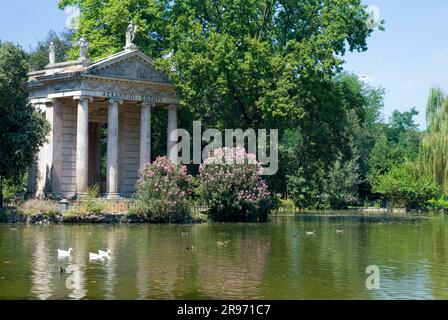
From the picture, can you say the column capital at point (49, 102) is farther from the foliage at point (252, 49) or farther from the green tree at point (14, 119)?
the foliage at point (252, 49)

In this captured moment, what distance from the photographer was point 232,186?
42156 mm

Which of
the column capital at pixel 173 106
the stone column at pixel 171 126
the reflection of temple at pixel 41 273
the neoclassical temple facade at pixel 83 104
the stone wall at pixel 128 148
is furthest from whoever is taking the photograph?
the stone wall at pixel 128 148

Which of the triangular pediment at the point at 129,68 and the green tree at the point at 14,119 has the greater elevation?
the triangular pediment at the point at 129,68

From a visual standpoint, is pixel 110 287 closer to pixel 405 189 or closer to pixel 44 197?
pixel 44 197

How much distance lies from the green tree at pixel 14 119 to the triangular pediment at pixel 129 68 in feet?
17.2

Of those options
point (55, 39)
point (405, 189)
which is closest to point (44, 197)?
point (405, 189)

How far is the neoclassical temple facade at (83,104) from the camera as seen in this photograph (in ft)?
153

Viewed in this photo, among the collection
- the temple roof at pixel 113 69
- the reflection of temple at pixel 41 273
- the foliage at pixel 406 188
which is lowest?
the reflection of temple at pixel 41 273

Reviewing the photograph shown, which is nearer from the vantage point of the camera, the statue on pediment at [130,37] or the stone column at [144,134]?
the statue on pediment at [130,37]

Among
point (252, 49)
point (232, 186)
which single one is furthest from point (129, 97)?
point (232, 186)

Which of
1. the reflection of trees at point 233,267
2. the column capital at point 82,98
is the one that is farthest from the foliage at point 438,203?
the reflection of trees at point 233,267

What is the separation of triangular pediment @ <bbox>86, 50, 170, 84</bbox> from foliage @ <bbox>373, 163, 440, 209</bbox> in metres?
24.6

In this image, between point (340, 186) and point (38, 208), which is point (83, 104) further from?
point (340, 186)

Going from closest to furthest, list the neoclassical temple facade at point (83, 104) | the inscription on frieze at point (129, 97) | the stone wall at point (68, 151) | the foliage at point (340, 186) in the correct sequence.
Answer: the neoclassical temple facade at point (83, 104) < the inscription on frieze at point (129, 97) < the stone wall at point (68, 151) < the foliage at point (340, 186)
